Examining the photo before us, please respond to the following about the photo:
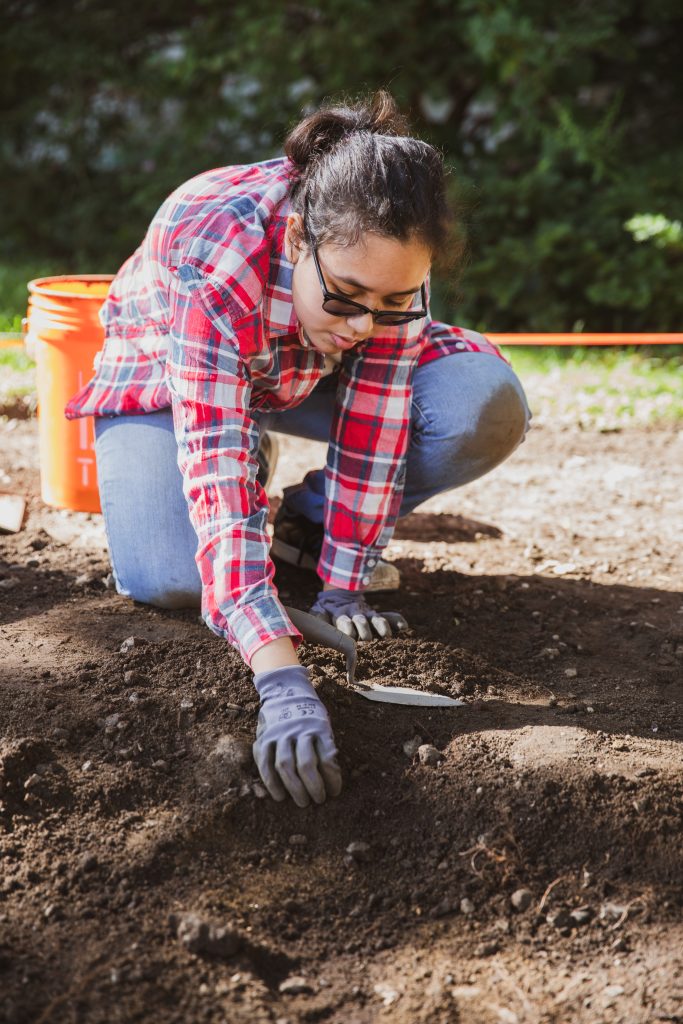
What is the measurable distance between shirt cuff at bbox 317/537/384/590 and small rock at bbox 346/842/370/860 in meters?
0.82

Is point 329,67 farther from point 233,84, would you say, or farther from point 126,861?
point 126,861

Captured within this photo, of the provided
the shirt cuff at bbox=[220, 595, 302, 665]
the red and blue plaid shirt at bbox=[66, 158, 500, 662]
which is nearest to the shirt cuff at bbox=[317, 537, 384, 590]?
the red and blue plaid shirt at bbox=[66, 158, 500, 662]

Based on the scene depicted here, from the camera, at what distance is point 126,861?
5.51 feet

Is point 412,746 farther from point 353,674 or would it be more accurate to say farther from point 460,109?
point 460,109

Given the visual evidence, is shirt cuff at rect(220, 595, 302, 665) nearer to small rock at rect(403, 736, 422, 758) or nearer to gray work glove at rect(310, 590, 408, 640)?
small rock at rect(403, 736, 422, 758)

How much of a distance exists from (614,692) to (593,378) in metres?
2.92

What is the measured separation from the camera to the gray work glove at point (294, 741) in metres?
1.71

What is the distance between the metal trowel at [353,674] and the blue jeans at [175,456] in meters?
0.45

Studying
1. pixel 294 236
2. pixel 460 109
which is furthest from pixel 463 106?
pixel 294 236

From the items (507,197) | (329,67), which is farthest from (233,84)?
(507,197)

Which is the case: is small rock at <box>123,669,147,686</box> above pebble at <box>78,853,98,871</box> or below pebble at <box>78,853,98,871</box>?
above

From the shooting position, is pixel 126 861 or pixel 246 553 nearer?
pixel 126 861

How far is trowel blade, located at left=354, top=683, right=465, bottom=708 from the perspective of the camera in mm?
2090

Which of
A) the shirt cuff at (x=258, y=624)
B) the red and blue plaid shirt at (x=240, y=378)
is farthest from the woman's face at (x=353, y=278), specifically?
the shirt cuff at (x=258, y=624)
